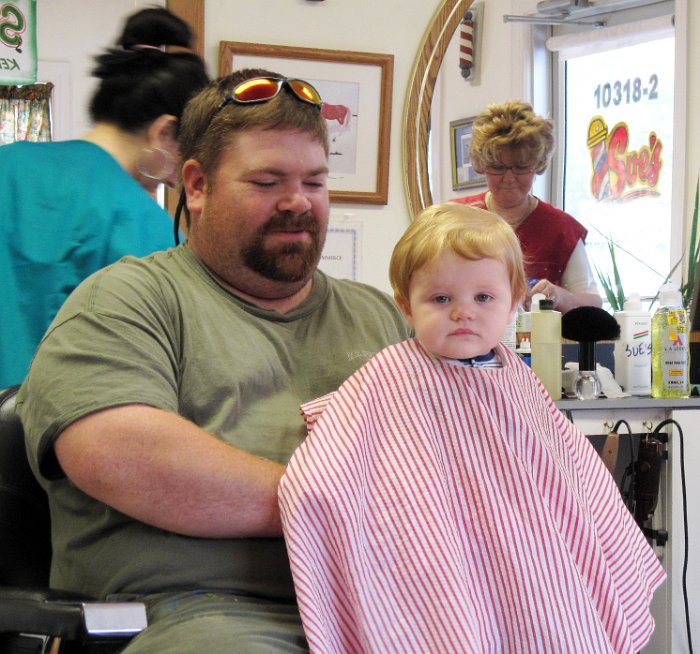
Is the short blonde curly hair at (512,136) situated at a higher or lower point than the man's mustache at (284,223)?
higher

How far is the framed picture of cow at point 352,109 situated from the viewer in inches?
106

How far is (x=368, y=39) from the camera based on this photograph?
9.09 ft

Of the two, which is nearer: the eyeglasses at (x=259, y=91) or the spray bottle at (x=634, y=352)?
the eyeglasses at (x=259, y=91)

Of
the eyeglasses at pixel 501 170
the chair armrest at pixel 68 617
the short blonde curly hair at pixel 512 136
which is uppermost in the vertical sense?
the short blonde curly hair at pixel 512 136

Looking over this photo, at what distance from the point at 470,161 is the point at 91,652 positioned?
6.07 ft

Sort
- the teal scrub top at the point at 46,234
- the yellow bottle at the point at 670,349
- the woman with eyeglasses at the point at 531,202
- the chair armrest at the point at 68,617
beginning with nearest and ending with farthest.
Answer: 1. the chair armrest at the point at 68,617
2. the teal scrub top at the point at 46,234
3. the yellow bottle at the point at 670,349
4. the woman with eyeglasses at the point at 531,202

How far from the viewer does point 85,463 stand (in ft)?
4.07

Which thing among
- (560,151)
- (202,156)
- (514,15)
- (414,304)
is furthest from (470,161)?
(414,304)

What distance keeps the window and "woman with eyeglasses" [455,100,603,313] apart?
50mm

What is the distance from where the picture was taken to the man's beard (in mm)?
1548

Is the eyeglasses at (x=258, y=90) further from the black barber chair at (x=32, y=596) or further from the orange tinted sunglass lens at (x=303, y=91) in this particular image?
the black barber chair at (x=32, y=596)

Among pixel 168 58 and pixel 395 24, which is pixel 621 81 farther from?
pixel 168 58

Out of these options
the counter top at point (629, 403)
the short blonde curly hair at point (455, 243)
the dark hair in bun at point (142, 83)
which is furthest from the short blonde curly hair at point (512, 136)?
the short blonde curly hair at point (455, 243)

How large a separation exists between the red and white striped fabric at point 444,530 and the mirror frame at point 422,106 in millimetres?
1492
